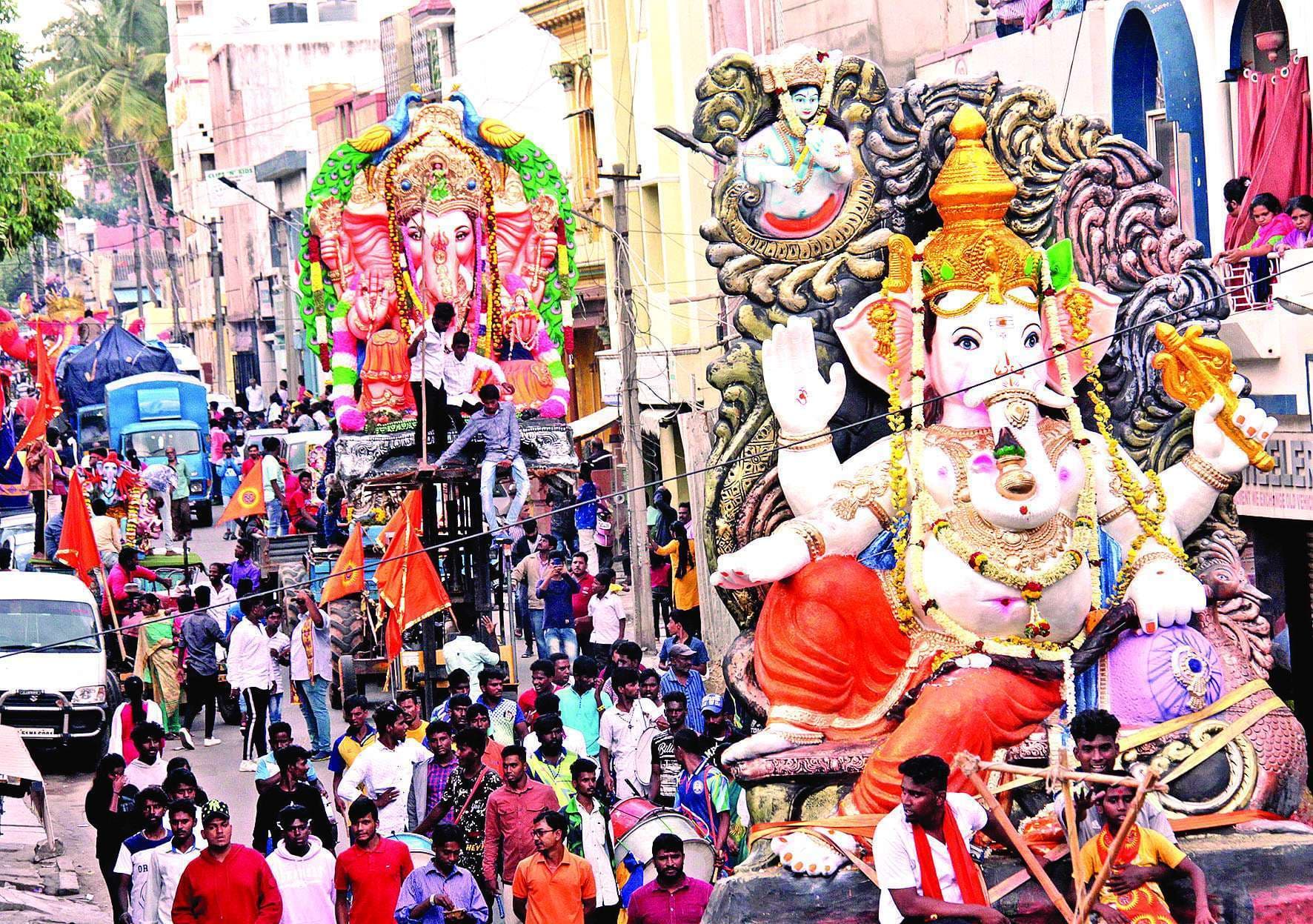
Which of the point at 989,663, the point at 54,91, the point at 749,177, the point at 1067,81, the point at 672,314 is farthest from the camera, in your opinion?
the point at 54,91

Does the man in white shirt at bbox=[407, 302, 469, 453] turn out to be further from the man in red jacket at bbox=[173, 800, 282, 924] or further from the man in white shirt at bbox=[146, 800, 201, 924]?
the man in red jacket at bbox=[173, 800, 282, 924]

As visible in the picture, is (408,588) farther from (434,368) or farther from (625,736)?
(625,736)

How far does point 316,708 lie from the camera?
1811cm

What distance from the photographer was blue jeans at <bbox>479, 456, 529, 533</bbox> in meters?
18.2

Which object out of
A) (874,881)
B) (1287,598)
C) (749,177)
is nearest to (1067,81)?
(1287,598)

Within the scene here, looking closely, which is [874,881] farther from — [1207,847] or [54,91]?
[54,91]

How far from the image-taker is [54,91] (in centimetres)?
7062

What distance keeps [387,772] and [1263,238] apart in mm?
5957

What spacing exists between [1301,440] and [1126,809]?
575 cm

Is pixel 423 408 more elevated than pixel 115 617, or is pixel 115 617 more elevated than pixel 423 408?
pixel 423 408

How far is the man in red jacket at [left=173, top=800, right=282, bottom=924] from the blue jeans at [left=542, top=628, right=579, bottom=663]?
9.06 meters

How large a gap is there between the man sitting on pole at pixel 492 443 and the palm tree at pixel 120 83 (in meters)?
53.4

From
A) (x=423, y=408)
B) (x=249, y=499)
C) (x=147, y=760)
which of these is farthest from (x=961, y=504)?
(x=249, y=499)

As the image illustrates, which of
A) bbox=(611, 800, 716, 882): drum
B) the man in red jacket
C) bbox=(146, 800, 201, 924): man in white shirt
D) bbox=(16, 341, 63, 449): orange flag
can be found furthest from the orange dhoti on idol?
bbox=(16, 341, 63, 449): orange flag
